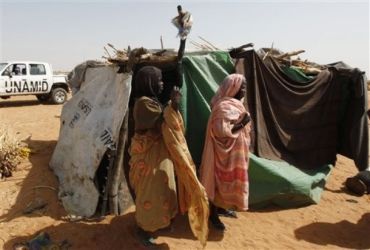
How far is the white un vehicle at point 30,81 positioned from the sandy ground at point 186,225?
8.67 m

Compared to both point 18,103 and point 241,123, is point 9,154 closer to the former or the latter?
point 241,123

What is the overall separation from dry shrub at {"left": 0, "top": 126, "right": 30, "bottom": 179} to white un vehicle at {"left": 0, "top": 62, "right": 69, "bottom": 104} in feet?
27.9

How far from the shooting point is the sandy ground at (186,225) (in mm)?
4645

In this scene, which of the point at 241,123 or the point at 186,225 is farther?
the point at 186,225

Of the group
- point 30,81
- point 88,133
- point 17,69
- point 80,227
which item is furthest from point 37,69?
point 80,227

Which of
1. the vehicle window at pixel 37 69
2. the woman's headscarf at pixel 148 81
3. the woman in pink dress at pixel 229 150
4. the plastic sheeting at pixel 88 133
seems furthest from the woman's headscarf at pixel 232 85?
the vehicle window at pixel 37 69

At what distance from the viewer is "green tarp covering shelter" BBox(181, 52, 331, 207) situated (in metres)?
5.44

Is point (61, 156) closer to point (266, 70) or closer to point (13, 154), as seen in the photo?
point (13, 154)

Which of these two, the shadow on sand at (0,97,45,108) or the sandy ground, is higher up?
the shadow on sand at (0,97,45,108)

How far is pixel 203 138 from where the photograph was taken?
5477mm

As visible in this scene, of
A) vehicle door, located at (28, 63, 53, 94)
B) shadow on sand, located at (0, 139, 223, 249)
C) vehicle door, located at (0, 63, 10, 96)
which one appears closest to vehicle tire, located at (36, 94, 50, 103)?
vehicle door, located at (28, 63, 53, 94)

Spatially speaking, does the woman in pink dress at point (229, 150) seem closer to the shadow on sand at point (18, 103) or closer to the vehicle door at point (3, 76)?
the vehicle door at point (3, 76)

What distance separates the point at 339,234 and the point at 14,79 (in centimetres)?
1282

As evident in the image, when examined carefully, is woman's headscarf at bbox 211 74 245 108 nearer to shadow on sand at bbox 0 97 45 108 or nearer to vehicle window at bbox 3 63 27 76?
vehicle window at bbox 3 63 27 76
